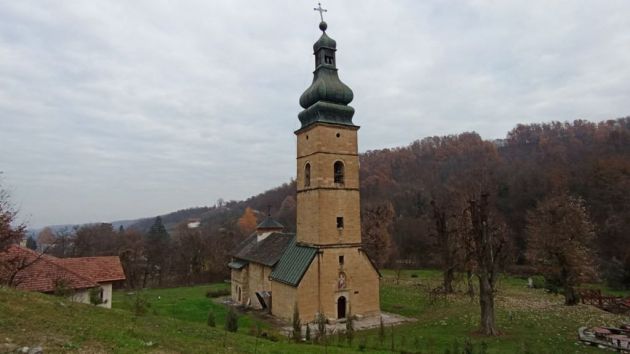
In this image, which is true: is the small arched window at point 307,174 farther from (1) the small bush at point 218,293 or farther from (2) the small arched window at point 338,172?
(1) the small bush at point 218,293

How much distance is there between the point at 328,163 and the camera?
21609 millimetres

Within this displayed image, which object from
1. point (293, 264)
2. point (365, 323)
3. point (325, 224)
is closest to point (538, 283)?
point (365, 323)

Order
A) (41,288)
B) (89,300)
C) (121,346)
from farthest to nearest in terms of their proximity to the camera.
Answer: (89,300) < (41,288) < (121,346)

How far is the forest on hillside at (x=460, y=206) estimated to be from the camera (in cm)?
3478

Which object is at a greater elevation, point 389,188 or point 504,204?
point 389,188

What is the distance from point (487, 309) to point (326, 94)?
528 inches

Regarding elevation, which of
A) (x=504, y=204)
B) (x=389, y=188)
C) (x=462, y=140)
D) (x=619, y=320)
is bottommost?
(x=619, y=320)

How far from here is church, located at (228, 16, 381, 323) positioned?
20469 mm

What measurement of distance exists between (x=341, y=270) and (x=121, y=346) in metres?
13.7

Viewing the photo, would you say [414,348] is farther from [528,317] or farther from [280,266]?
[280,266]

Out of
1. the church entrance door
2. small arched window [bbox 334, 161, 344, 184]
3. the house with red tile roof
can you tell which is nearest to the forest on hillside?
the church entrance door

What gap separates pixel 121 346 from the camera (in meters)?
8.66

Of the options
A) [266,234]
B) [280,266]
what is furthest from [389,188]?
[280,266]

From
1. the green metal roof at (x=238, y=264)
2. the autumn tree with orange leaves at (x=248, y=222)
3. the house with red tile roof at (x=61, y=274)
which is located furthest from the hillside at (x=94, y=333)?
the autumn tree with orange leaves at (x=248, y=222)
